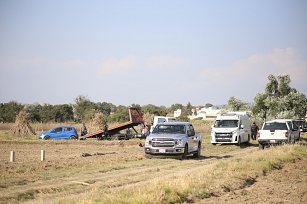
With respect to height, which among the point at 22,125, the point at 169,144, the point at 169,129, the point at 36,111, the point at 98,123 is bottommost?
the point at 169,144

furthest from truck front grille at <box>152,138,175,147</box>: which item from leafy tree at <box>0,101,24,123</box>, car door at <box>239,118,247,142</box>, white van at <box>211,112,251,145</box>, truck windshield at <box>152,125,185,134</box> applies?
leafy tree at <box>0,101,24,123</box>

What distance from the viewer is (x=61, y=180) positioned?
15273 mm

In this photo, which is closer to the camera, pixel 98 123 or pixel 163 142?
pixel 163 142

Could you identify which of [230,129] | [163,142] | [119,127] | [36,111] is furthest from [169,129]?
[36,111]

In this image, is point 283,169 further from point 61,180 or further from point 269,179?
point 61,180

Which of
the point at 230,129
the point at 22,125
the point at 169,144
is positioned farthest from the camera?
the point at 22,125

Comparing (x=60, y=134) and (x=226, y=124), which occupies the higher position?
(x=226, y=124)

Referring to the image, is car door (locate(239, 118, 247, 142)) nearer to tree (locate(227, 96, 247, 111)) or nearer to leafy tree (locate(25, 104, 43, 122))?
tree (locate(227, 96, 247, 111))

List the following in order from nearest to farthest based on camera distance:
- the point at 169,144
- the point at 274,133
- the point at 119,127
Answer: the point at 169,144, the point at 274,133, the point at 119,127

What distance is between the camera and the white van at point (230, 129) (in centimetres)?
3372

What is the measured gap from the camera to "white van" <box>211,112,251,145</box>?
3372cm

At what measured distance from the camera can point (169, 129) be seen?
962 inches

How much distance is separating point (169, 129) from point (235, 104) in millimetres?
68959

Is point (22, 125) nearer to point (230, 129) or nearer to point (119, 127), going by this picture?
point (119, 127)
